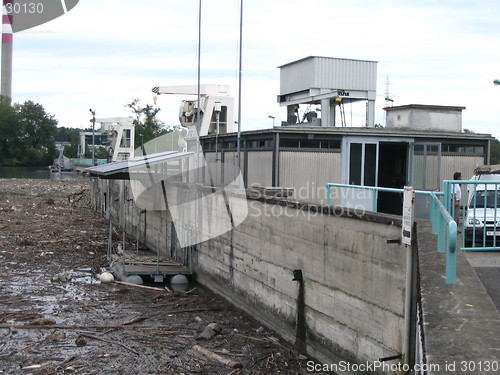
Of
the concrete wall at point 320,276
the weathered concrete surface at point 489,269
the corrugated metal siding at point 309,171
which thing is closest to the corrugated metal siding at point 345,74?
the corrugated metal siding at point 309,171

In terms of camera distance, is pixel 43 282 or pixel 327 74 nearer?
pixel 43 282

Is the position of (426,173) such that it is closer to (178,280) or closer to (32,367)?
(178,280)

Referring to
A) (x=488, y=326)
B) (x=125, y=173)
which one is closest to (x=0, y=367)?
(x=488, y=326)

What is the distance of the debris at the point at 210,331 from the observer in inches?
509

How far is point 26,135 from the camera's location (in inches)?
4611

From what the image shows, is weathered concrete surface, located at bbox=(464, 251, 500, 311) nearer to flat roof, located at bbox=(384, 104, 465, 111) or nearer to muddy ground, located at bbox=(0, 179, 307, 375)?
muddy ground, located at bbox=(0, 179, 307, 375)

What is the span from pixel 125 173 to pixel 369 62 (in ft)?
31.0

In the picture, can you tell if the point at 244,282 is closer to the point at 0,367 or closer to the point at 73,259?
the point at 0,367

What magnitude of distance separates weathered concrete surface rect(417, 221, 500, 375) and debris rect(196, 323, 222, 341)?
6.19m

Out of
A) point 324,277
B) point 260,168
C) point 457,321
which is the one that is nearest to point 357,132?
point 260,168

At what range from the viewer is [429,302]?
6.57 m

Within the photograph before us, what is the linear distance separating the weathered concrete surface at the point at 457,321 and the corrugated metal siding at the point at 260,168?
9926 millimetres

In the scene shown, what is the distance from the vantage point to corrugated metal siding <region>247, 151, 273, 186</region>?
1777 centimetres

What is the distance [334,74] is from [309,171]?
5849mm
